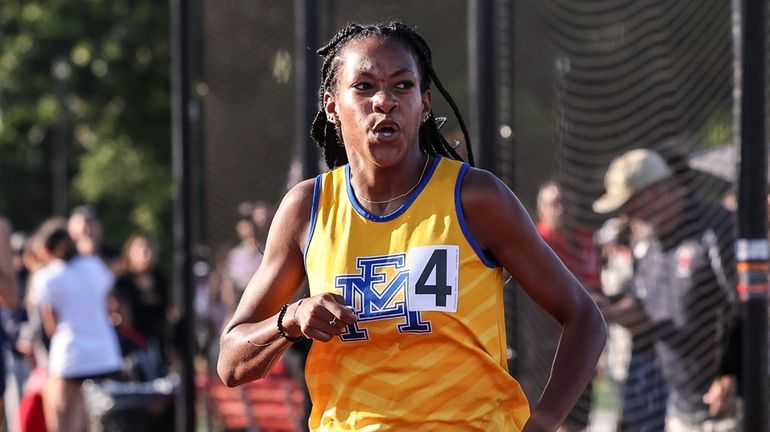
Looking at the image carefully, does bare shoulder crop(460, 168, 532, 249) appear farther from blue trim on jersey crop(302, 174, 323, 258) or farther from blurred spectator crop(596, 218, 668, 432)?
blurred spectator crop(596, 218, 668, 432)

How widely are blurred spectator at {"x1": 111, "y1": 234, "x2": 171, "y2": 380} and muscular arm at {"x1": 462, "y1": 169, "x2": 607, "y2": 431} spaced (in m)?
8.63

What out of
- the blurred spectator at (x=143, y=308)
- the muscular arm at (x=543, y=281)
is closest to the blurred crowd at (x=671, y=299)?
the muscular arm at (x=543, y=281)

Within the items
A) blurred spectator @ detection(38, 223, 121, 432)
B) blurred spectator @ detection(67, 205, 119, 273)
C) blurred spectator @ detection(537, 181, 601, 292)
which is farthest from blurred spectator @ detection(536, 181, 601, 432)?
blurred spectator @ detection(67, 205, 119, 273)

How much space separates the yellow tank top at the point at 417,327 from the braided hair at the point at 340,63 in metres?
0.33

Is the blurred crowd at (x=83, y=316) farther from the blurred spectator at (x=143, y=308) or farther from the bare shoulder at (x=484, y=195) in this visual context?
the bare shoulder at (x=484, y=195)

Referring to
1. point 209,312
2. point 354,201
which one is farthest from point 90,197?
point 354,201

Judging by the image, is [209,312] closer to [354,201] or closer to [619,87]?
[619,87]

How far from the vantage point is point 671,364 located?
301 inches

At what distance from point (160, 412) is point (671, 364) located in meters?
4.23

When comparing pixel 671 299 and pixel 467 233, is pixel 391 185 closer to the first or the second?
pixel 467 233

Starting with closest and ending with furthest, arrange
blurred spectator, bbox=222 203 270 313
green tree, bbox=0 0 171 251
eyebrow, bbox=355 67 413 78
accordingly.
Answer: eyebrow, bbox=355 67 413 78
blurred spectator, bbox=222 203 270 313
green tree, bbox=0 0 171 251

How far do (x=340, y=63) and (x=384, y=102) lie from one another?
0.29m

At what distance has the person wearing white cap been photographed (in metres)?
7.51

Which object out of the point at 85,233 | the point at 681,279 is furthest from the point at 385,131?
the point at 85,233
